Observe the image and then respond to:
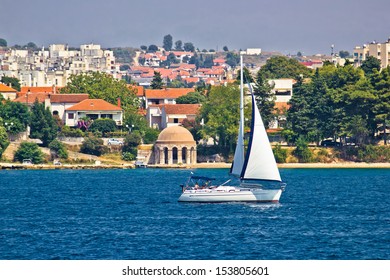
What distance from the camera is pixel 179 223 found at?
58.8m

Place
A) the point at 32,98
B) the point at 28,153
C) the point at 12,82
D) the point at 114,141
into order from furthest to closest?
the point at 12,82 < the point at 32,98 < the point at 114,141 < the point at 28,153

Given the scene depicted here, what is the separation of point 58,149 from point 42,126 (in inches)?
151

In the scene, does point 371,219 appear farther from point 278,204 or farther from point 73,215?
point 73,215

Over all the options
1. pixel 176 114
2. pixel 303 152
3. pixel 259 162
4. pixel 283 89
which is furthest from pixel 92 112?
pixel 259 162

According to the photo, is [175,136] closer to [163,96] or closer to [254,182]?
[163,96]

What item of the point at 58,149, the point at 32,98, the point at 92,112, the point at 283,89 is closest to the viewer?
the point at 58,149

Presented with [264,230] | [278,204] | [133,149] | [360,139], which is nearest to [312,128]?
[360,139]

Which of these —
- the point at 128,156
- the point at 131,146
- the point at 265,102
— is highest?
the point at 265,102

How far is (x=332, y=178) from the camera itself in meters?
99.2

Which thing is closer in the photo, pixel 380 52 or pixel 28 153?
pixel 28 153

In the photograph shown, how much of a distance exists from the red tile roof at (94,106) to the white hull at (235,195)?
6187cm

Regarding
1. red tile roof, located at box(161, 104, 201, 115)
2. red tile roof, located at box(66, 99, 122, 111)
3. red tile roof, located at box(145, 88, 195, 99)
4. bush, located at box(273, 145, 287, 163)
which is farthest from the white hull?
red tile roof, located at box(145, 88, 195, 99)

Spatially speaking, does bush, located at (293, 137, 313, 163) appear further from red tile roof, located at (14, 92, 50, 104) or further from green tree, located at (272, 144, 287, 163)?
red tile roof, located at (14, 92, 50, 104)

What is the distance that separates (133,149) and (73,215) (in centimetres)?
5283
